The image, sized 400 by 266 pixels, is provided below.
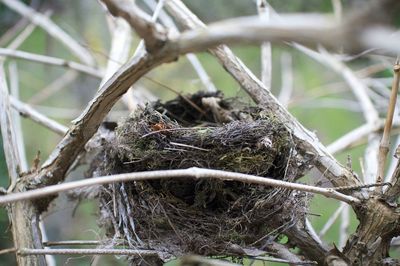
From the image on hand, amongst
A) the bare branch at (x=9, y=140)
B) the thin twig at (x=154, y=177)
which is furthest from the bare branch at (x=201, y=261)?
the bare branch at (x=9, y=140)

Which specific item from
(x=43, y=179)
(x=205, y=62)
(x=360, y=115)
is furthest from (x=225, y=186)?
(x=360, y=115)

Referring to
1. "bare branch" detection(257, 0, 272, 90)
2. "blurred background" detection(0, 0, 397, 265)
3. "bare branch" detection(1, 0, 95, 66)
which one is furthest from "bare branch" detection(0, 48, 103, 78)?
"bare branch" detection(257, 0, 272, 90)

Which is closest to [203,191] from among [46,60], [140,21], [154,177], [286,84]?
[154,177]

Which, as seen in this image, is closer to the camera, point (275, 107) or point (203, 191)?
point (203, 191)

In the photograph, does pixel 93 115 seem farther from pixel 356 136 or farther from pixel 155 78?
pixel 155 78

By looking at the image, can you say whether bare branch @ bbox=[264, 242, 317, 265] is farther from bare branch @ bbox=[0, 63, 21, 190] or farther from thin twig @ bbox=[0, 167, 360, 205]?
bare branch @ bbox=[0, 63, 21, 190]

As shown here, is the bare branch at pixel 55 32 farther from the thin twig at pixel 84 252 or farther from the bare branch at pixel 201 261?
the bare branch at pixel 201 261
